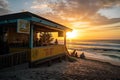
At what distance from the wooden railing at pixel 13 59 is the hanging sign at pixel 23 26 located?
5.49ft

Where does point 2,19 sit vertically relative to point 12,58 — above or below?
above

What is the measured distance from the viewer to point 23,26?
832 centimetres

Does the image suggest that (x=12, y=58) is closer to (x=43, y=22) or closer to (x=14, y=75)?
(x=14, y=75)

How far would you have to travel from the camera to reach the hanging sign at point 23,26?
805 centimetres

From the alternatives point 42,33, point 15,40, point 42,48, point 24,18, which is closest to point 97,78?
point 42,48

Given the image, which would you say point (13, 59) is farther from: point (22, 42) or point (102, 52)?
point (102, 52)

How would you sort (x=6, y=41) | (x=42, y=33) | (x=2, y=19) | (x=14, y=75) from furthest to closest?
(x=42, y=33) → (x=6, y=41) → (x=2, y=19) → (x=14, y=75)

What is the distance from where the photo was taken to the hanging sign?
8055 millimetres

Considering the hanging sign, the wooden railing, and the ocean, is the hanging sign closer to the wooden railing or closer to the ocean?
the wooden railing

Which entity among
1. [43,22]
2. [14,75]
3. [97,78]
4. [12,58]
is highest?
[43,22]

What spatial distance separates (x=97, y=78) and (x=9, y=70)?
5.79 metres

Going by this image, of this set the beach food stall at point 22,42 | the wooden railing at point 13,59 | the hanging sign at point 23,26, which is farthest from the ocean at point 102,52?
the hanging sign at point 23,26

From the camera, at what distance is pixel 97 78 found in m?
9.30

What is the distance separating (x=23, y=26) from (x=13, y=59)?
2.21 meters
